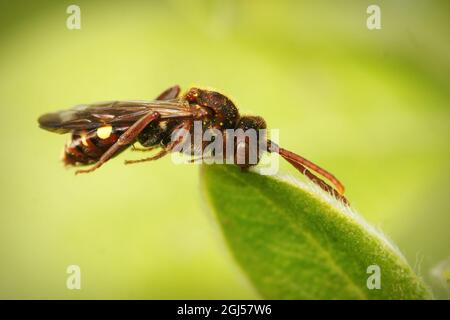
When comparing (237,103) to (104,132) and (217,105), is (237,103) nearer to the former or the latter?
(217,105)

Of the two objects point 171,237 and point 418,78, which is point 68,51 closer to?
point 171,237

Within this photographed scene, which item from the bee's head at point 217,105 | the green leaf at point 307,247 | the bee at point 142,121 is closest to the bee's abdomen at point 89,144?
the bee at point 142,121

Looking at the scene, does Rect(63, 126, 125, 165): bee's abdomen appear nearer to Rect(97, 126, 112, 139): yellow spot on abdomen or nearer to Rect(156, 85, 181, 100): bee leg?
Rect(97, 126, 112, 139): yellow spot on abdomen

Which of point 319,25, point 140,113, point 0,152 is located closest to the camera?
point 140,113

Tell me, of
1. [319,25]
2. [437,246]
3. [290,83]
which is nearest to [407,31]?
[319,25]

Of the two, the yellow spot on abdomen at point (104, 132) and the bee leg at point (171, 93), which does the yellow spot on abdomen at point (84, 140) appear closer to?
the yellow spot on abdomen at point (104, 132)

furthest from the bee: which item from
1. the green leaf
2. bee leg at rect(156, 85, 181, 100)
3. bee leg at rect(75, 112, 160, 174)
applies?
the green leaf
